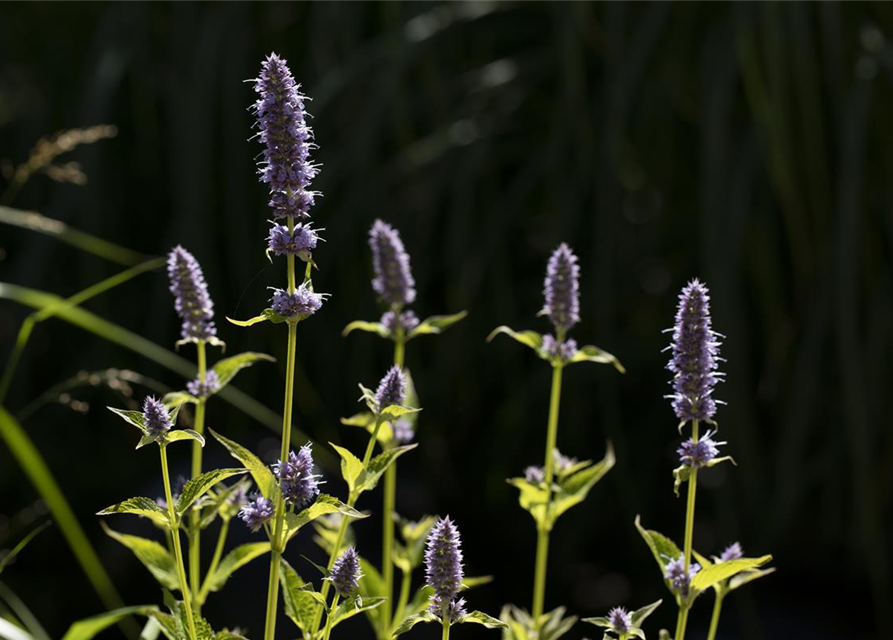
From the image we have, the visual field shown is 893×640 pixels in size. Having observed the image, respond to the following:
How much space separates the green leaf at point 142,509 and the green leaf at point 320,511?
3.7 inches

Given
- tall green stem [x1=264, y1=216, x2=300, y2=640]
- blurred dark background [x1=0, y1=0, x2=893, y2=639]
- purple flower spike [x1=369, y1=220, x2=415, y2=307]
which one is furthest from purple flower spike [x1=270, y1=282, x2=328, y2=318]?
blurred dark background [x1=0, y1=0, x2=893, y2=639]

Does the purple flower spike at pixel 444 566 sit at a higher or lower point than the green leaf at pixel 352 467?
lower

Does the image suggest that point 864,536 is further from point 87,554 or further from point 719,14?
point 87,554

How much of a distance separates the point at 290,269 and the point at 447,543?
246mm

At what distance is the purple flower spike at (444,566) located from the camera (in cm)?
85

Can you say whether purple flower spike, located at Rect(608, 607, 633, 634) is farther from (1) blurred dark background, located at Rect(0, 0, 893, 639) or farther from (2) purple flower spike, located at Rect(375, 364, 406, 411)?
(1) blurred dark background, located at Rect(0, 0, 893, 639)

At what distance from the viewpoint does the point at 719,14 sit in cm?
261

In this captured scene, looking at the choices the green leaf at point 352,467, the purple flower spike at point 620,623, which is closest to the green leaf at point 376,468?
the green leaf at point 352,467

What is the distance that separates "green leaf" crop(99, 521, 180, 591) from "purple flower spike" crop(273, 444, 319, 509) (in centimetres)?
22

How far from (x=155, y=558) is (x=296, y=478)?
26 centimetres

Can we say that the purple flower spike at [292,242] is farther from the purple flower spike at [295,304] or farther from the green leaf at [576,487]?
the green leaf at [576,487]

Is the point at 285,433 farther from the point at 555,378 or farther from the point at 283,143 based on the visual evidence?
the point at 555,378

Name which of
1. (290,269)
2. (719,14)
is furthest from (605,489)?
(290,269)

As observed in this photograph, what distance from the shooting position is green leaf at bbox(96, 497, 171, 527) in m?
0.82
